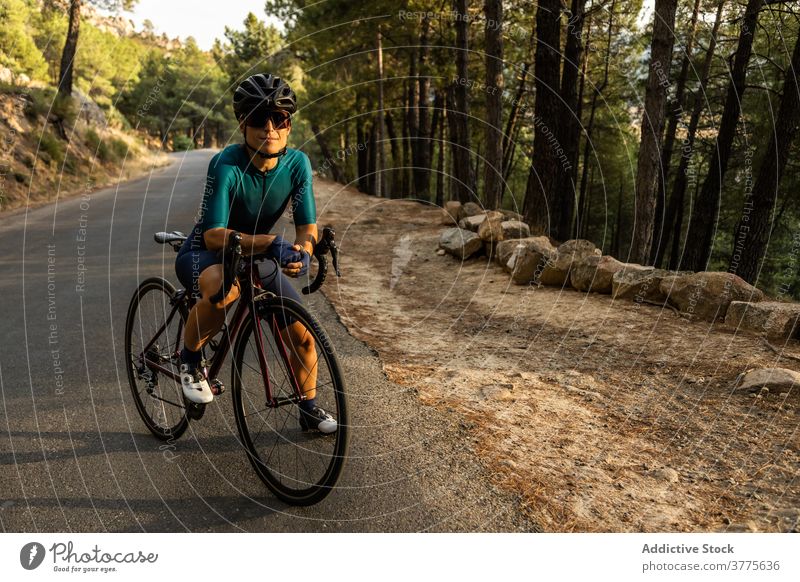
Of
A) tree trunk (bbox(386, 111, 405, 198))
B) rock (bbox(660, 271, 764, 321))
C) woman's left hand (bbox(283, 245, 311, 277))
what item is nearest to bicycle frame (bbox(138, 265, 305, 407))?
woman's left hand (bbox(283, 245, 311, 277))

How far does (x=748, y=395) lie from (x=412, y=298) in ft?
15.5

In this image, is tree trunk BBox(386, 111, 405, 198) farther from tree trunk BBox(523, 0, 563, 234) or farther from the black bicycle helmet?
the black bicycle helmet

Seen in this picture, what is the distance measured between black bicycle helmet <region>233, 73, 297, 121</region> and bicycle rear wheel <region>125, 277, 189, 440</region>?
4.62 ft

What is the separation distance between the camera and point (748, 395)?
4.94m

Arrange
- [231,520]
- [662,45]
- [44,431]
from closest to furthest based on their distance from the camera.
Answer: [231,520] → [44,431] → [662,45]

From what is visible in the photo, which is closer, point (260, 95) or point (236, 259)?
point (236, 259)

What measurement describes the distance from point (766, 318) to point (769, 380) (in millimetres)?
1580

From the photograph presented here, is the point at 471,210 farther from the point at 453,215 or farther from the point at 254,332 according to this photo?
the point at 254,332

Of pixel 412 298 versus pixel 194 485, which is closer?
pixel 194 485

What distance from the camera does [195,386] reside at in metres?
3.61

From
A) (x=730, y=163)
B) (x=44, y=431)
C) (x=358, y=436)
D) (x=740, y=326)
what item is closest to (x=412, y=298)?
(x=740, y=326)

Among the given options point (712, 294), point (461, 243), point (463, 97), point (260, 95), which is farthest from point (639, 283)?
point (463, 97)

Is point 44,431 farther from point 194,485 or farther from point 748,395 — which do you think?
point 748,395

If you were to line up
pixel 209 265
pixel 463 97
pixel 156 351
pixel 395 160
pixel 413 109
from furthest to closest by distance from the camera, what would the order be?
pixel 395 160 → pixel 413 109 → pixel 463 97 → pixel 156 351 → pixel 209 265
